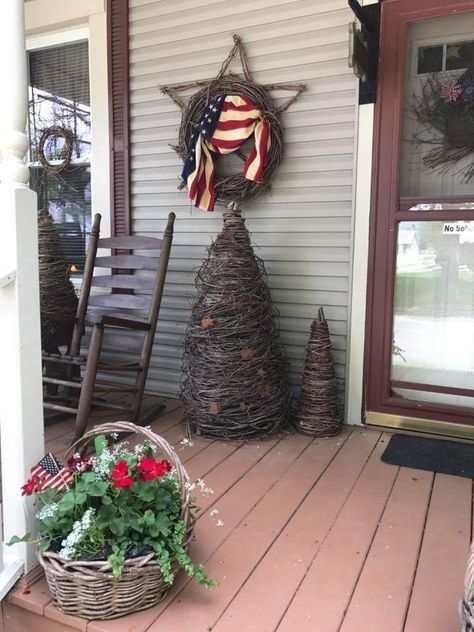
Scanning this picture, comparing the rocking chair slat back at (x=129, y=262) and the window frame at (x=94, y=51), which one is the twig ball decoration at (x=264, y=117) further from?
the window frame at (x=94, y=51)

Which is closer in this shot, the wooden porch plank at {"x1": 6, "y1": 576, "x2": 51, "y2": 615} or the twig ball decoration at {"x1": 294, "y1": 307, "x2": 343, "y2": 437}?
the wooden porch plank at {"x1": 6, "y1": 576, "x2": 51, "y2": 615}

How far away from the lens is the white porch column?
1.44m

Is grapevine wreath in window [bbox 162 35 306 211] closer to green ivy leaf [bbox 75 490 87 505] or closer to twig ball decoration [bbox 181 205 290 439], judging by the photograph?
twig ball decoration [bbox 181 205 290 439]

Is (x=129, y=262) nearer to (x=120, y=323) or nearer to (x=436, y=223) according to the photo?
(x=120, y=323)

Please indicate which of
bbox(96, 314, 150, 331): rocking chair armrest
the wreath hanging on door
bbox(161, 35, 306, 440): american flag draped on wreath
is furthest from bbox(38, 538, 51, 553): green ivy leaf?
the wreath hanging on door

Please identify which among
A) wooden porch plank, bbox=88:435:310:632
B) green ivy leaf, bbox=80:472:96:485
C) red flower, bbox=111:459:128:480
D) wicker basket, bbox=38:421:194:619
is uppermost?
red flower, bbox=111:459:128:480

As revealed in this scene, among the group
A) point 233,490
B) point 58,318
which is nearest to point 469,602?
point 233,490

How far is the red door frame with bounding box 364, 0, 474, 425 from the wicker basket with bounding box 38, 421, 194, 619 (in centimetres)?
160

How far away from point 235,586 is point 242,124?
2150mm

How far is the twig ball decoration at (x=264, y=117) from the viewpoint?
271 centimetres

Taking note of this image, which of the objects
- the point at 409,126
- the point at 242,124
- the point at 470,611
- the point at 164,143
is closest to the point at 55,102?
the point at 164,143

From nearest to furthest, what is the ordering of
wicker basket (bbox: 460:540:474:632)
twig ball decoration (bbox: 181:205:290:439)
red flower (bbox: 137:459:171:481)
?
wicker basket (bbox: 460:540:474:632)
red flower (bbox: 137:459:171:481)
twig ball decoration (bbox: 181:205:290:439)

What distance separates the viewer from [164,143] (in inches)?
123

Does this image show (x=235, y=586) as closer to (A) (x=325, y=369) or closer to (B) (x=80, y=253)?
(A) (x=325, y=369)
